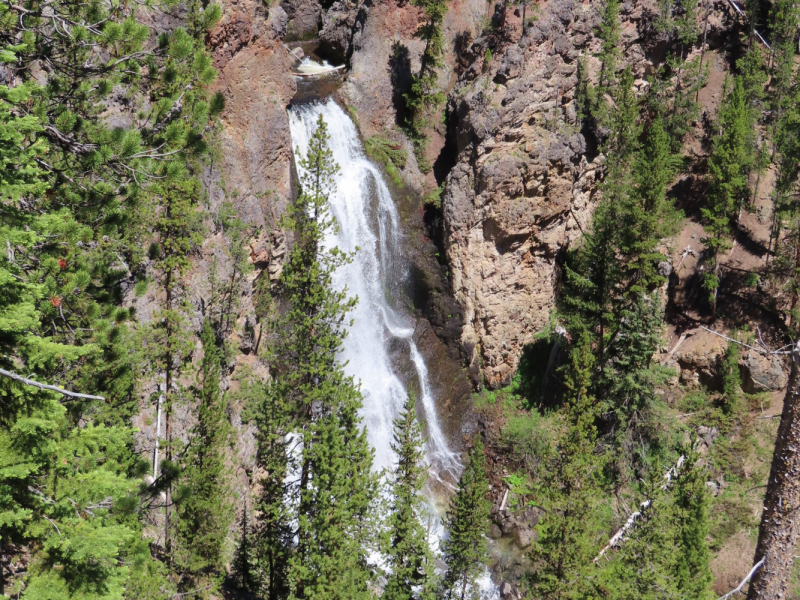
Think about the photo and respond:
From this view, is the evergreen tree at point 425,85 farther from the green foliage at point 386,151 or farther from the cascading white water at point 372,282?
the cascading white water at point 372,282

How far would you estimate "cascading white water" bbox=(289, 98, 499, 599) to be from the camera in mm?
29422

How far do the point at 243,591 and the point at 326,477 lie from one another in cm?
589

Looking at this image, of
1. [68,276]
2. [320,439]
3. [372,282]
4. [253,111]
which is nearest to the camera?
[68,276]

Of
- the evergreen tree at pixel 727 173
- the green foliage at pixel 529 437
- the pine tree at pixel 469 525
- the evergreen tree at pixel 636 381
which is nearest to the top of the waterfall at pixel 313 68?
the evergreen tree at pixel 727 173

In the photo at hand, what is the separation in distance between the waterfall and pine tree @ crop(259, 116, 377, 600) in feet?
29.9

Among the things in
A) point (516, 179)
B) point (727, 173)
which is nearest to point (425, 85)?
point (516, 179)

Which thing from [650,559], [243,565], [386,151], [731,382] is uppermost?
[386,151]

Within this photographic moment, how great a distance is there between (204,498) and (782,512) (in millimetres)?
14858

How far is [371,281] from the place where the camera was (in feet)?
102

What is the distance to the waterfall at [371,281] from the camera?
2944cm

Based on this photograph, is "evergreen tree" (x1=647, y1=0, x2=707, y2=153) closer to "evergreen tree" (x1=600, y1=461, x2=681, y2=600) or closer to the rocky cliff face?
the rocky cliff face

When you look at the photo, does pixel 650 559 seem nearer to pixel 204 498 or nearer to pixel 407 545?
pixel 407 545

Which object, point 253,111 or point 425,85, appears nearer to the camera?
point 253,111

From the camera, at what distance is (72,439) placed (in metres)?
8.59
